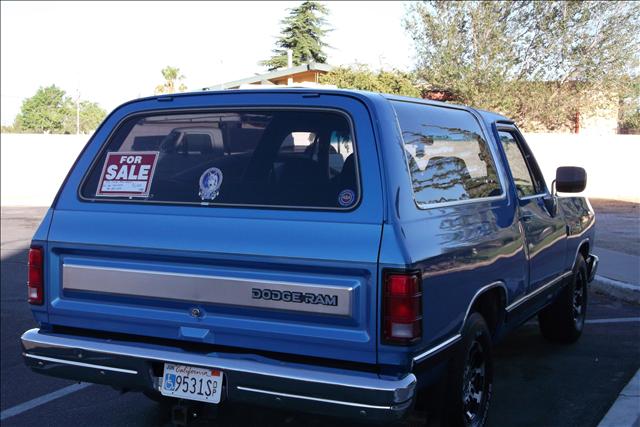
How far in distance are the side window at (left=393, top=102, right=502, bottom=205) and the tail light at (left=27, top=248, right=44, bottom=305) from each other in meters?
2.05

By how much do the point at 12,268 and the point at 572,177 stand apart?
9.19 metres

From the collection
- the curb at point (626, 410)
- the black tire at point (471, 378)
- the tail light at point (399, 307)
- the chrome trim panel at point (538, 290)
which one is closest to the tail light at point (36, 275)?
the tail light at point (399, 307)

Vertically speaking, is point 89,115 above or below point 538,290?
above

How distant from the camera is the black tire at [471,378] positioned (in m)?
3.93

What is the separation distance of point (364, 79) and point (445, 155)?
3.03m

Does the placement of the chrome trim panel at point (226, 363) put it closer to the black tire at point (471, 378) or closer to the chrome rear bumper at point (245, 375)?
the chrome rear bumper at point (245, 375)

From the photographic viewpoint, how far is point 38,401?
18.9ft

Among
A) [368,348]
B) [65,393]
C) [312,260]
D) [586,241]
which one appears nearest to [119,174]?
[312,260]

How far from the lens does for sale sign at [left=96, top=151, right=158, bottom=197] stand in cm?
415

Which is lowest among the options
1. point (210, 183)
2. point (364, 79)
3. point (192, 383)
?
point (192, 383)

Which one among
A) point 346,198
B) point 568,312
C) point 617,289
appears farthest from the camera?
point 617,289

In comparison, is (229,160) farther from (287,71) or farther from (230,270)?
(287,71)

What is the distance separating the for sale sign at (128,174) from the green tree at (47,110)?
68.7ft

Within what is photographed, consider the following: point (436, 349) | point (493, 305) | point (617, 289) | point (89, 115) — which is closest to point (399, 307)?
point (436, 349)
